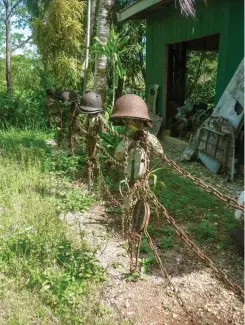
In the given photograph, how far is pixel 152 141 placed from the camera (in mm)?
2754

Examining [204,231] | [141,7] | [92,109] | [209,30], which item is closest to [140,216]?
[204,231]

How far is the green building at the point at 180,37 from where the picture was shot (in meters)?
6.31

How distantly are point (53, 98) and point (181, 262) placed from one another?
5.06 m

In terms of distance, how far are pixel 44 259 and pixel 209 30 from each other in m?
5.73

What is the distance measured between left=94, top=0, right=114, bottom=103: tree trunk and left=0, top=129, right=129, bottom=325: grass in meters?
2.53

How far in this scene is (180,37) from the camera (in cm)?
816

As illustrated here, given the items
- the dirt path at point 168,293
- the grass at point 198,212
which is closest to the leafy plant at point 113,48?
the grass at point 198,212

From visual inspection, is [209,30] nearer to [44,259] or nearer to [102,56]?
[102,56]

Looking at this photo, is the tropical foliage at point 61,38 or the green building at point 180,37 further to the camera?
the tropical foliage at point 61,38

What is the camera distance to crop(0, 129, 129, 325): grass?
247 cm

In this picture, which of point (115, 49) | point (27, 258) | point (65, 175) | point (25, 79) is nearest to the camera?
point (27, 258)

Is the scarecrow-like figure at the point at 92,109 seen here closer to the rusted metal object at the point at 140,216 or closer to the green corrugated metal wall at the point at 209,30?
the rusted metal object at the point at 140,216

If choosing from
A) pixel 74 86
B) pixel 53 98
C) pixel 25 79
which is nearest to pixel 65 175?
pixel 53 98

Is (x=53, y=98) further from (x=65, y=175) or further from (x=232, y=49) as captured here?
(x=232, y=49)
